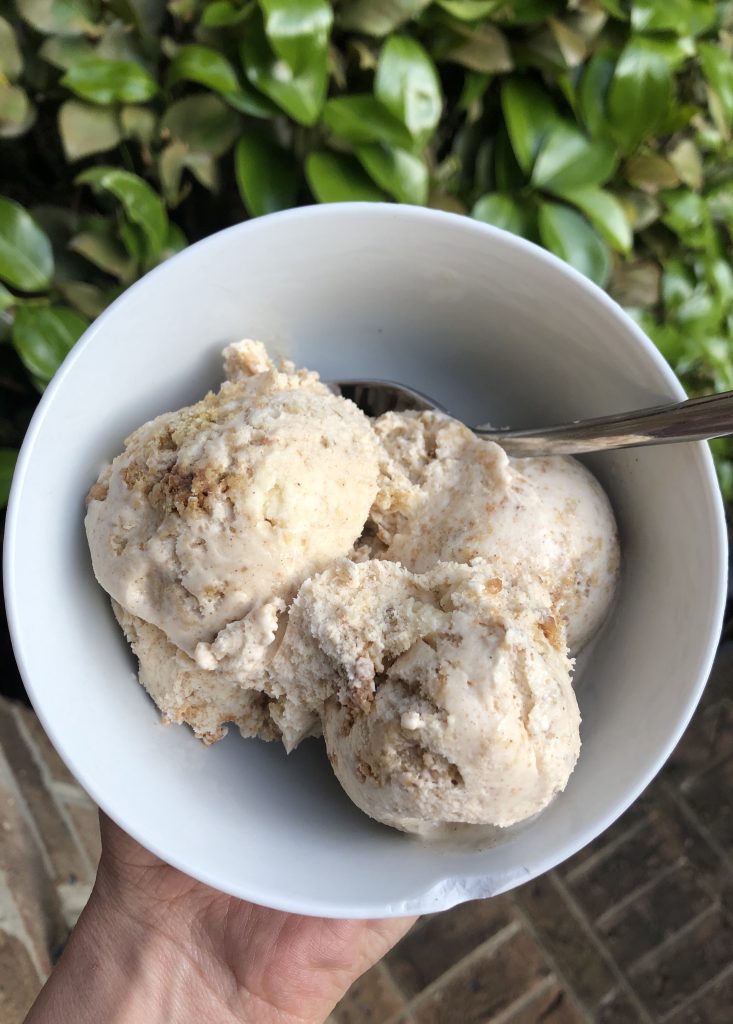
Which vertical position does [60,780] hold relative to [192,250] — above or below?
below

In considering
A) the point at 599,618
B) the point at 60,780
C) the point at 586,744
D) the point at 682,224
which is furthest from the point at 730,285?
the point at 60,780

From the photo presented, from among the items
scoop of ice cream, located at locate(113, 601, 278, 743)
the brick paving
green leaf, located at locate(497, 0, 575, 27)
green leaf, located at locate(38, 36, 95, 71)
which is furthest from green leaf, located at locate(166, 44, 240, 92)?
the brick paving

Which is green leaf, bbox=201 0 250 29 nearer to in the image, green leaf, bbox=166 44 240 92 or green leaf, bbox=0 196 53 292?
green leaf, bbox=166 44 240 92

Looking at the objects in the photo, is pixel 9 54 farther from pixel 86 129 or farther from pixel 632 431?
pixel 632 431

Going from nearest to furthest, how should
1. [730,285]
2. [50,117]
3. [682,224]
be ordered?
[50,117], [682,224], [730,285]

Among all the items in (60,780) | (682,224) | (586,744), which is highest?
(682,224)

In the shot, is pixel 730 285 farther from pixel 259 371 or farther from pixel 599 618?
pixel 259 371
